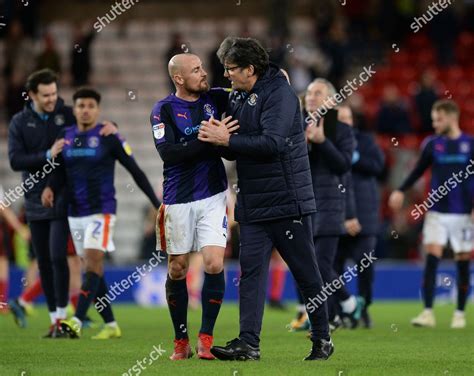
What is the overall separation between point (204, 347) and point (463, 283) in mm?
5158

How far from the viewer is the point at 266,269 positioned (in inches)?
354

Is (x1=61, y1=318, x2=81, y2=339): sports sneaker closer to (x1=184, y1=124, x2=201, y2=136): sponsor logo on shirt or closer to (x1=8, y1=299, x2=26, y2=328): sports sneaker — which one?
(x1=8, y1=299, x2=26, y2=328): sports sneaker

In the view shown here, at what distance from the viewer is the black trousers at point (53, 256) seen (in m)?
11.9

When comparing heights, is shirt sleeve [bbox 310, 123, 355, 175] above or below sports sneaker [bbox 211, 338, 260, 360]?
above

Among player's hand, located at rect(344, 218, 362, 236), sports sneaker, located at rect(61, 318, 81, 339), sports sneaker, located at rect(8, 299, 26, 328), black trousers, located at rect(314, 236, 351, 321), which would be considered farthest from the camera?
sports sneaker, located at rect(8, 299, 26, 328)

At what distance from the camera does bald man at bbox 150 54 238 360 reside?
912 cm

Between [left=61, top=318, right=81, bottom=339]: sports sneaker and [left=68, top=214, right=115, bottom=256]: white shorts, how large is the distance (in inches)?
28.7

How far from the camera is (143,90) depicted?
25.4m

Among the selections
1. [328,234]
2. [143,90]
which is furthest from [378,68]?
[328,234]

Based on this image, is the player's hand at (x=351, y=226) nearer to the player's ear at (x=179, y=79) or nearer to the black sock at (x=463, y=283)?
the black sock at (x=463, y=283)

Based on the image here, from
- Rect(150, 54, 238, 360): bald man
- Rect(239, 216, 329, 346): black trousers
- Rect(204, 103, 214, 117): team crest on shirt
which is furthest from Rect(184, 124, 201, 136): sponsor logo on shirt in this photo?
Rect(239, 216, 329, 346): black trousers

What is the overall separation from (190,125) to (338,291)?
155 inches

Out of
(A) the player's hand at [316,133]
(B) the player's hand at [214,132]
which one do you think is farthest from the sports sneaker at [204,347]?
(A) the player's hand at [316,133]

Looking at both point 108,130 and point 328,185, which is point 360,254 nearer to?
point 328,185
